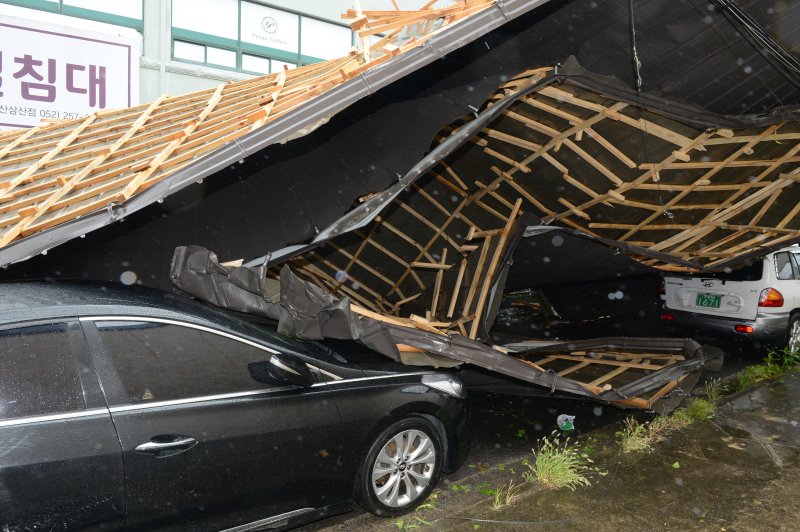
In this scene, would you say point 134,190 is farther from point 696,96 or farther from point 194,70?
point 194,70

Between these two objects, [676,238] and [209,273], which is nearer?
[209,273]

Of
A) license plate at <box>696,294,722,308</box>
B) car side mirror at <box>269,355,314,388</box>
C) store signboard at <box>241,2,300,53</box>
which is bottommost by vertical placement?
car side mirror at <box>269,355,314,388</box>

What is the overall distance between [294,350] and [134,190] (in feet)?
4.89

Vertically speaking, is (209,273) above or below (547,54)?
below

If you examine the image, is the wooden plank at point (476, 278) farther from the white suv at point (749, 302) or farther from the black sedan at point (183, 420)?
the white suv at point (749, 302)

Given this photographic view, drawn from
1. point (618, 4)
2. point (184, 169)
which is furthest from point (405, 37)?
point (184, 169)

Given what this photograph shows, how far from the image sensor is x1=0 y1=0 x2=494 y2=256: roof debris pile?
13.4ft

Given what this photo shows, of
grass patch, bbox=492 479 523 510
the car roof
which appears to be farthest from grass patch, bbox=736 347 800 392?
the car roof

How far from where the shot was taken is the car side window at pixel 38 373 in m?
2.85

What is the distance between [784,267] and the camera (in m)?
8.95

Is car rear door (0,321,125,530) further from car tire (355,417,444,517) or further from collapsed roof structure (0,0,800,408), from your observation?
car tire (355,417,444,517)

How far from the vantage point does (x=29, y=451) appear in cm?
277

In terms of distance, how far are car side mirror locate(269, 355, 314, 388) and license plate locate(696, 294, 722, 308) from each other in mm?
7469

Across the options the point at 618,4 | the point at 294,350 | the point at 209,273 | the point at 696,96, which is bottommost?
the point at 294,350
